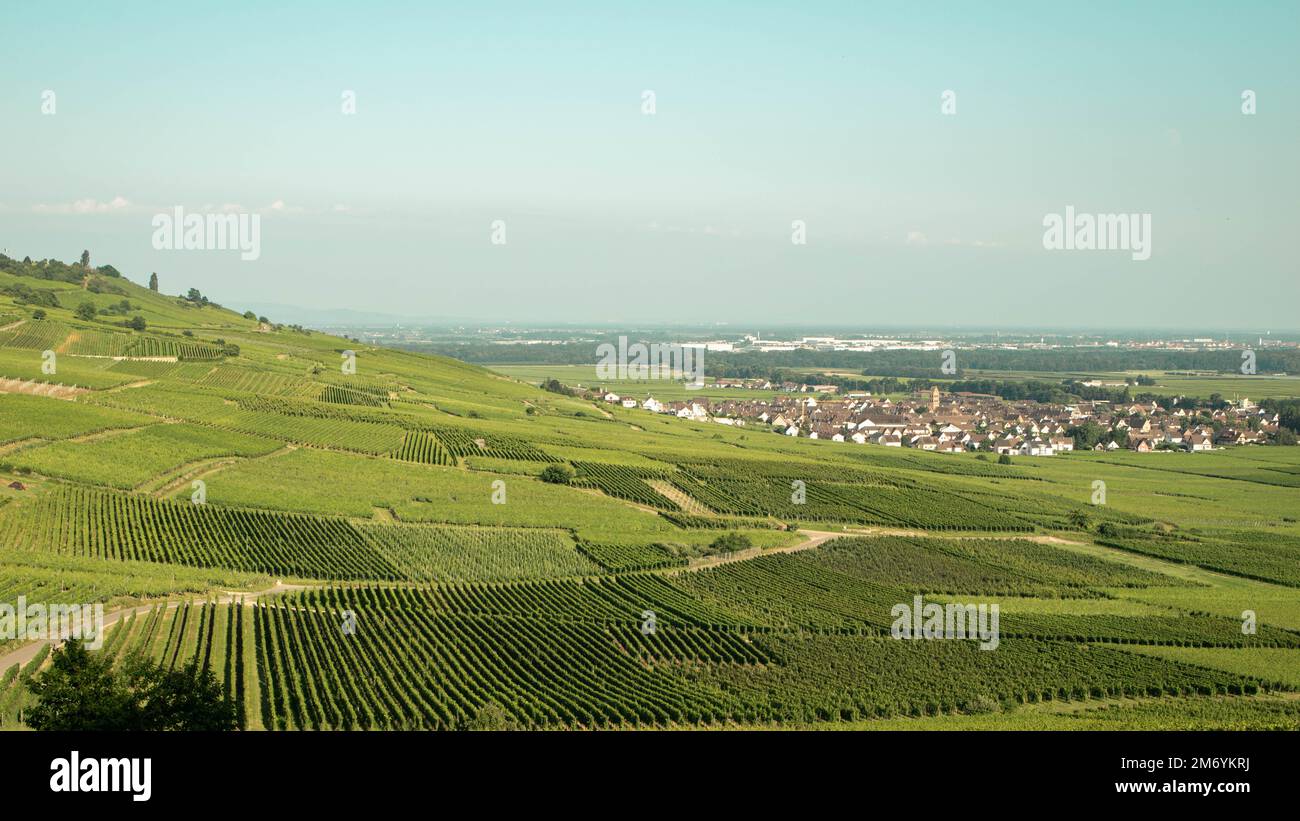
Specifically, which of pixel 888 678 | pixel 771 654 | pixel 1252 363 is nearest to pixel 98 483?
pixel 771 654

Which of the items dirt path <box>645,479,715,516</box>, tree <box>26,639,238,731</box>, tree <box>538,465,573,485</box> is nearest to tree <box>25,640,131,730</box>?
tree <box>26,639,238,731</box>

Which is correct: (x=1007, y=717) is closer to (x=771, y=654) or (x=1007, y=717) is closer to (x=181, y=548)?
(x=771, y=654)

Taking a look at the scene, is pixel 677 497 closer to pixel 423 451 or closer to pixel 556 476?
pixel 556 476

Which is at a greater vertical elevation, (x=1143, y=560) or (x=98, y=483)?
(x=98, y=483)

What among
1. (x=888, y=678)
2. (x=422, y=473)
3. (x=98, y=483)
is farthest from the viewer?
(x=422, y=473)

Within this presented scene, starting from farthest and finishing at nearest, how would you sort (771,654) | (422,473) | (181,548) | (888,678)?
(422,473)
(181,548)
(771,654)
(888,678)

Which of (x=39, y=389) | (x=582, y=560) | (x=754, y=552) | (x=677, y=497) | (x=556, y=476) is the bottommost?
(x=754, y=552)

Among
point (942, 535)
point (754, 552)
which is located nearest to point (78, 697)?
point (754, 552)
